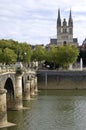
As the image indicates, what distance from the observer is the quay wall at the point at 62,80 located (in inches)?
3905

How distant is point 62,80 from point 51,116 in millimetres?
47424

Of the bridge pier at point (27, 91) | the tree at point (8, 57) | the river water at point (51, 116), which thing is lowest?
the river water at point (51, 116)

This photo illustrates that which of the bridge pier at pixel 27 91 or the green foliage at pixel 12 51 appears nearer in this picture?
Answer: the bridge pier at pixel 27 91

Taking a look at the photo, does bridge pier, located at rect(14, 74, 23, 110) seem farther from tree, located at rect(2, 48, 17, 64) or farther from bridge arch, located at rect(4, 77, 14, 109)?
tree, located at rect(2, 48, 17, 64)

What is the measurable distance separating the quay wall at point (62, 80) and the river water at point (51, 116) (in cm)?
2902

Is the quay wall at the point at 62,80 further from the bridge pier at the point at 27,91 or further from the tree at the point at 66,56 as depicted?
the bridge pier at the point at 27,91

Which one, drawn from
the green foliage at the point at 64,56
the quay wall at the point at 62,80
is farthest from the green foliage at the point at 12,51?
the quay wall at the point at 62,80

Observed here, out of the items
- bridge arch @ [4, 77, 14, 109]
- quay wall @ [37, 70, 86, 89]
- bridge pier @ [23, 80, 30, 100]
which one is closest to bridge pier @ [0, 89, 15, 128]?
bridge arch @ [4, 77, 14, 109]

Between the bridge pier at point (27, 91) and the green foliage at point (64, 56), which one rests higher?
the green foliage at point (64, 56)

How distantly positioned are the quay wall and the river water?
1142 inches

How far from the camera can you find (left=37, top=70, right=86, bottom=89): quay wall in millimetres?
99188

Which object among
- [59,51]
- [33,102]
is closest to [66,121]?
[33,102]

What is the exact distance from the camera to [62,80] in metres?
100

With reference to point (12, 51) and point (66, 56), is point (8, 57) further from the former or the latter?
point (66, 56)
